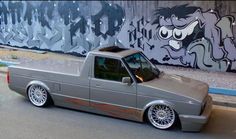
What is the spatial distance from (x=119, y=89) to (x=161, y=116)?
96 centimetres

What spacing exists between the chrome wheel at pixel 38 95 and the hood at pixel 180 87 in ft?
7.57

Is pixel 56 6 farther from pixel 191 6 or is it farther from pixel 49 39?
pixel 191 6

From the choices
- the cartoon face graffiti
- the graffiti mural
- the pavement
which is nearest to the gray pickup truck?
the pavement

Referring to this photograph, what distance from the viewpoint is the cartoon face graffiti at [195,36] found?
11.6 meters

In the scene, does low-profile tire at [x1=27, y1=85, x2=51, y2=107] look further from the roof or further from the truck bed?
the roof

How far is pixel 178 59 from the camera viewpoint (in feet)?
40.5

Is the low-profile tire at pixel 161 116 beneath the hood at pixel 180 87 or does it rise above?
beneath

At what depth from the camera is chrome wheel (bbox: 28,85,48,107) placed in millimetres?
8275

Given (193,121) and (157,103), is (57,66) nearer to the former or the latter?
(157,103)

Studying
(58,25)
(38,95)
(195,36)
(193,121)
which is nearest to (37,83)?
(38,95)

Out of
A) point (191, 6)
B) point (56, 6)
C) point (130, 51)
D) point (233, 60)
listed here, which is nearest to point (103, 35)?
point (56, 6)

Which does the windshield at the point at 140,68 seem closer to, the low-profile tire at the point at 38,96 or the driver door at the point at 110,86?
the driver door at the point at 110,86

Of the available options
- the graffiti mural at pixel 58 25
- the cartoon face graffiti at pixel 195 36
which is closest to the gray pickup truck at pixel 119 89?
the cartoon face graffiti at pixel 195 36

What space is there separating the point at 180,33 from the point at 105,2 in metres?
2.88
